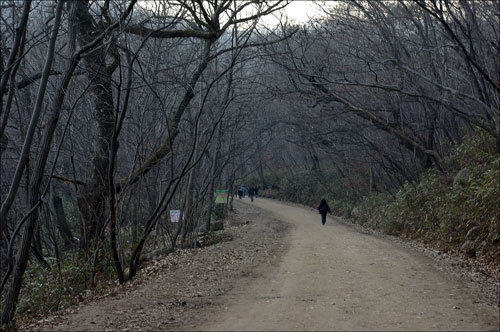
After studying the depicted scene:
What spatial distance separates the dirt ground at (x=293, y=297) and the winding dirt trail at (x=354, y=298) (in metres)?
0.01

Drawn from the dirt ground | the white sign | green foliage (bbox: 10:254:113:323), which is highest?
the white sign

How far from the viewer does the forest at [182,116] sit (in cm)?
1032

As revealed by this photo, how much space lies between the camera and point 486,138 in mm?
17047

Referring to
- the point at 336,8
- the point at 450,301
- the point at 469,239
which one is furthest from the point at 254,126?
the point at 450,301

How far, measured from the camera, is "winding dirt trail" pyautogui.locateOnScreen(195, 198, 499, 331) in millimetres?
6781

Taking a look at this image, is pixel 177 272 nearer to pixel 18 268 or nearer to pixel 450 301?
pixel 18 268

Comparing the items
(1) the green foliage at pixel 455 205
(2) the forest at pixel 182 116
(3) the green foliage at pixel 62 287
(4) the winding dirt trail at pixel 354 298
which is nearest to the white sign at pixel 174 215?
(2) the forest at pixel 182 116

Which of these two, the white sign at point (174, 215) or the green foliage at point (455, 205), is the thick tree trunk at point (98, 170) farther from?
the green foliage at point (455, 205)

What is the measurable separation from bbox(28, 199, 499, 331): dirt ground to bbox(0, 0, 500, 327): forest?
1.80 m

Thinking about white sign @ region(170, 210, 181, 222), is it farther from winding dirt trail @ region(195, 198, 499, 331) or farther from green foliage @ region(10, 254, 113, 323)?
winding dirt trail @ region(195, 198, 499, 331)

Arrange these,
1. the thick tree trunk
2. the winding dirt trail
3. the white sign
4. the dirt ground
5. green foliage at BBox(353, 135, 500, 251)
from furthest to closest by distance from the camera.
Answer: the white sign < green foliage at BBox(353, 135, 500, 251) < the thick tree trunk < the dirt ground < the winding dirt trail

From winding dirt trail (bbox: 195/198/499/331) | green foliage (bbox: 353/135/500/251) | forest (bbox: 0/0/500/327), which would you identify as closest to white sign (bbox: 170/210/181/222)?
forest (bbox: 0/0/500/327)

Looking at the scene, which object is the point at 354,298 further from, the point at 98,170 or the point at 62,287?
the point at 98,170

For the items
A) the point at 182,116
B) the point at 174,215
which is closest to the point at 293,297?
the point at 174,215
